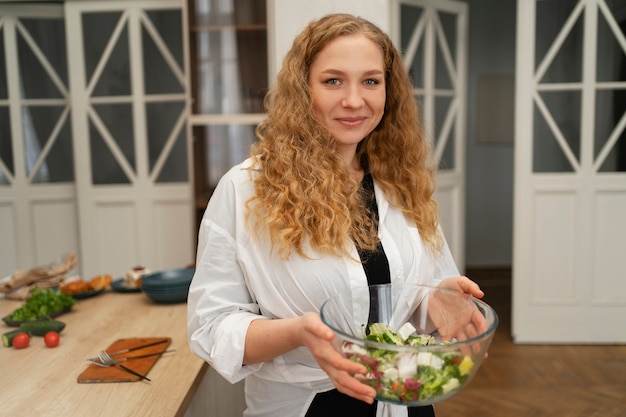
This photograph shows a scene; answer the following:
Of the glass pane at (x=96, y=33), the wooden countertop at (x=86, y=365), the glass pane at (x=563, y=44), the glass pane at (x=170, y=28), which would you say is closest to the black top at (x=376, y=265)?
the wooden countertop at (x=86, y=365)

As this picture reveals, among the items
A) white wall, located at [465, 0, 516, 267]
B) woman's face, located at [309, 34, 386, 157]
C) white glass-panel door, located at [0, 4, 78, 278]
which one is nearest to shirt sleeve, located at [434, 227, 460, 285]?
woman's face, located at [309, 34, 386, 157]

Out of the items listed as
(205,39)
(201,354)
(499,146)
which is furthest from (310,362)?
(499,146)

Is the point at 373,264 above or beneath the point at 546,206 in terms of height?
above

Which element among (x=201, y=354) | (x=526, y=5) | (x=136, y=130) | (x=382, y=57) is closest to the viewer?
(x=201, y=354)

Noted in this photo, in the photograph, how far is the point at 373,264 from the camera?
1372mm

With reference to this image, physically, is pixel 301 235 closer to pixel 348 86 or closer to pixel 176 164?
pixel 348 86

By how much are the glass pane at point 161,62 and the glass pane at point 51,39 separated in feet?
2.48

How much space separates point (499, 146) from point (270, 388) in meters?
5.16

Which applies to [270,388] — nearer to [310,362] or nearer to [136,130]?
[310,362]

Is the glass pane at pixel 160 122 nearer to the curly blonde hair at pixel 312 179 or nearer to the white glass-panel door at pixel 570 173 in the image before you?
the white glass-panel door at pixel 570 173

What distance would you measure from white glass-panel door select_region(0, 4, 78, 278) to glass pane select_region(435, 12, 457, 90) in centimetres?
296

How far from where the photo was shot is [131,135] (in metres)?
4.52

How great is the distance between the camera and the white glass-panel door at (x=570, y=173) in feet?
12.6

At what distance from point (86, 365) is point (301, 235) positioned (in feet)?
2.68
